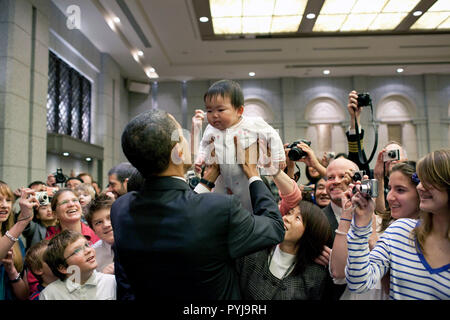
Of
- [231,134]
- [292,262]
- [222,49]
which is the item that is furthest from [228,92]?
[222,49]

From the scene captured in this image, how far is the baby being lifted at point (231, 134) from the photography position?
1673 mm

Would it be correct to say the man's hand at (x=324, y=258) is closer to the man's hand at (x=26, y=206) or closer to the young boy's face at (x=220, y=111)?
the young boy's face at (x=220, y=111)

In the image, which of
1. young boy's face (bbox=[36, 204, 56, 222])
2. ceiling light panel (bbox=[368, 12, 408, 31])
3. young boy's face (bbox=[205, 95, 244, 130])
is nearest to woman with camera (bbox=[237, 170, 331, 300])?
young boy's face (bbox=[205, 95, 244, 130])

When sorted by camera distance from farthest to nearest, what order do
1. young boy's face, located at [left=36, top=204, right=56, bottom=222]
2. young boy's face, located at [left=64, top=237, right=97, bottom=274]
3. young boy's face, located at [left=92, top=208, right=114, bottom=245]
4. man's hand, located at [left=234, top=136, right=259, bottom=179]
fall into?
1. young boy's face, located at [left=36, top=204, right=56, bottom=222]
2. young boy's face, located at [left=92, top=208, right=114, bottom=245]
3. young boy's face, located at [left=64, top=237, right=97, bottom=274]
4. man's hand, located at [left=234, top=136, right=259, bottom=179]

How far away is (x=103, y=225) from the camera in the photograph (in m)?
2.34

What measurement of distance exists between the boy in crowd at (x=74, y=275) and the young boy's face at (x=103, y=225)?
13.2 inches

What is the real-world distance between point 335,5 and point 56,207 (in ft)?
23.8

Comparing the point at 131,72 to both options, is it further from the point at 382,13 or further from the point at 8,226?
the point at 8,226

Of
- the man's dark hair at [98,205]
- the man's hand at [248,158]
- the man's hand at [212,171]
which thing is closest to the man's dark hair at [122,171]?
the man's dark hair at [98,205]

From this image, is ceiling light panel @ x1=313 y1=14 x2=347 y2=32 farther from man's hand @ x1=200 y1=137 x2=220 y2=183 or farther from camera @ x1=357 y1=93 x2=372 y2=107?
man's hand @ x1=200 y1=137 x2=220 y2=183

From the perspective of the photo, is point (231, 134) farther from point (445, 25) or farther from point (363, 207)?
point (445, 25)

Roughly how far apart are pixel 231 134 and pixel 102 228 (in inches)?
45.4

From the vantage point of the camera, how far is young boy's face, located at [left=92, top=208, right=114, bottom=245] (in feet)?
7.58

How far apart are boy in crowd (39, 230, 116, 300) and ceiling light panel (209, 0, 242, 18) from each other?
6881 mm
